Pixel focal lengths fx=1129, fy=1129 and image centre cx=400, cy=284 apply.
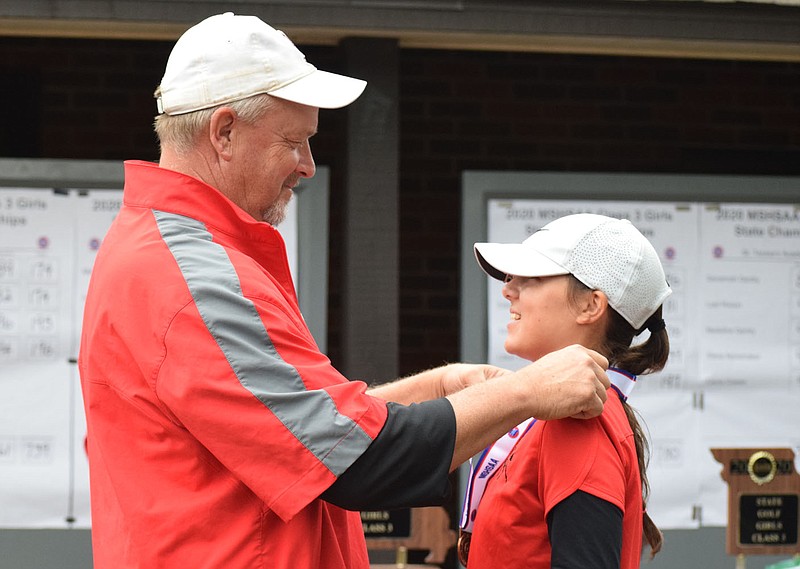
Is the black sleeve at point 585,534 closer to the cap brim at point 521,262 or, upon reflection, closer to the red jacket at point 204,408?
the red jacket at point 204,408

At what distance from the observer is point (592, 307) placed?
7.04 feet

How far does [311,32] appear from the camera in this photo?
12.3ft

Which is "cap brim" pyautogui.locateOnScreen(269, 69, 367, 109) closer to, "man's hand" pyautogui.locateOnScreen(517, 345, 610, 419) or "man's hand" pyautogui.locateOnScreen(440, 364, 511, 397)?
"man's hand" pyautogui.locateOnScreen(517, 345, 610, 419)

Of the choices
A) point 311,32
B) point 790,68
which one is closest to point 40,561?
point 311,32

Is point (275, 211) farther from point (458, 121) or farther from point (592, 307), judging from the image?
point (458, 121)

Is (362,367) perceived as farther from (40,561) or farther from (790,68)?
(790,68)

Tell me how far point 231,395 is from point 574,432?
23.9 inches

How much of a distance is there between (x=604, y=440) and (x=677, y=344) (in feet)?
7.38

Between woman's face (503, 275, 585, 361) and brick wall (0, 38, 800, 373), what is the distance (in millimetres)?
2725

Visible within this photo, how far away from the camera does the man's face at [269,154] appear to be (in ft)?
6.47

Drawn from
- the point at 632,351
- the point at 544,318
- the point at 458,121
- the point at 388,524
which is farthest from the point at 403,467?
the point at 458,121

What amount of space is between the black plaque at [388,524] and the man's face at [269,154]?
1965 mm

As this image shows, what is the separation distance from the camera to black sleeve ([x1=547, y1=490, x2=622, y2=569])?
1.82 metres

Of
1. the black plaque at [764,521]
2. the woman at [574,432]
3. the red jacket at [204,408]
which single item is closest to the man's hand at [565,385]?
the woman at [574,432]
